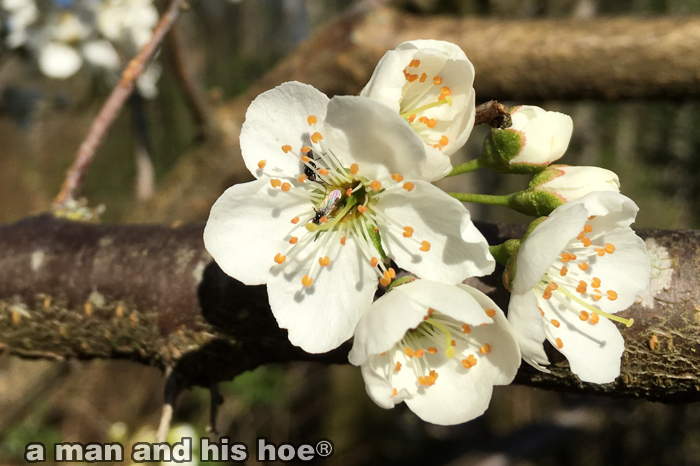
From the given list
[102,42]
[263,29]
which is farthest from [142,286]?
[263,29]

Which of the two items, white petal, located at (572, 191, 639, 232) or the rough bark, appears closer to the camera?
white petal, located at (572, 191, 639, 232)

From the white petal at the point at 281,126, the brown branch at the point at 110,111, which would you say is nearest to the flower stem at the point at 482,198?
the white petal at the point at 281,126

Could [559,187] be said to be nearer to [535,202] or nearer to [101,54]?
[535,202]

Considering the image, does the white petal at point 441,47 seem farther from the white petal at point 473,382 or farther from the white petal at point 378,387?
the white petal at point 378,387

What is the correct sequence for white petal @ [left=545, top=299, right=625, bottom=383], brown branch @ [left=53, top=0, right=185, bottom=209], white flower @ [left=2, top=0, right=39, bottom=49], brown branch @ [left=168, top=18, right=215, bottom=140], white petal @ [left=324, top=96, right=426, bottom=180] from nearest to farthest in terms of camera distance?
1. white petal @ [left=324, top=96, right=426, bottom=180]
2. white petal @ [left=545, top=299, right=625, bottom=383]
3. brown branch @ [left=53, top=0, right=185, bottom=209]
4. white flower @ [left=2, top=0, right=39, bottom=49]
5. brown branch @ [left=168, top=18, right=215, bottom=140]

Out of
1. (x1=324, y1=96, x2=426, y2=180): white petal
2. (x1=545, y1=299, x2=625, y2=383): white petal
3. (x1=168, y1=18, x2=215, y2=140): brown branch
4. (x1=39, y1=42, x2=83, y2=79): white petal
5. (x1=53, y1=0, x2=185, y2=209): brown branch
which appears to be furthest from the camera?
(x1=168, y1=18, x2=215, y2=140): brown branch

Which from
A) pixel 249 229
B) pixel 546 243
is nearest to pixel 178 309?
pixel 249 229

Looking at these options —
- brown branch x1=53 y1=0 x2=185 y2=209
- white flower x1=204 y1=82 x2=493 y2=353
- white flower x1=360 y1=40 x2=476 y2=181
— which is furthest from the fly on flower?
brown branch x1=53 y1=0 x2=185 y2=209

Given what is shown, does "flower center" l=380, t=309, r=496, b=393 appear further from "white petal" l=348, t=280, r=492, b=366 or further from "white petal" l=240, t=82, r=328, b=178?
"white petal" l=240, t=82, r=328, b=178
